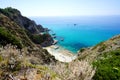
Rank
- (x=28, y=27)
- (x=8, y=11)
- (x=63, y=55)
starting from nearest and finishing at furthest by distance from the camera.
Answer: (x=63, y=55) → (x=8, y=11) → (x=28, y=27)

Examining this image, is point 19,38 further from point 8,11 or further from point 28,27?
point 8,11

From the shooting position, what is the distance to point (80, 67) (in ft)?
30.3

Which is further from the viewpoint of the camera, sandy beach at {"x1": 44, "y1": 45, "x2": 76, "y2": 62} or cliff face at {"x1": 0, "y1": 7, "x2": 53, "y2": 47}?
cliff face at {"x1": 0, "y1": 7, "x2": 53, "y2": 47}

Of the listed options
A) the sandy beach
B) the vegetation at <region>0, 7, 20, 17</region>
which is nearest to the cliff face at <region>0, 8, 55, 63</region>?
the vegetation at <region>0, 7, 20, 17</region>

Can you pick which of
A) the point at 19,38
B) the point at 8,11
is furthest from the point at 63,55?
the point at 8,11

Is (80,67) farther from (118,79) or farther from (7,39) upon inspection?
(7,39)

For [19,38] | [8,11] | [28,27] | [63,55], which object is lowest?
[63,55]

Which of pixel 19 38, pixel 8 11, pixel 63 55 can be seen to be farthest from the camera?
pixel 8 11

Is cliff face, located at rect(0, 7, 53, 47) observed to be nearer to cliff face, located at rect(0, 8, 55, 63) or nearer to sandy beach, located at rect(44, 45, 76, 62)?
cliff face, located at rect(0, 8, 55, 63)

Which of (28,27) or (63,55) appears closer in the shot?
(63,55)

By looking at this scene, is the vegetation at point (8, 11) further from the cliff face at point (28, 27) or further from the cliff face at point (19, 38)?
the cliff face at point (19, 38)

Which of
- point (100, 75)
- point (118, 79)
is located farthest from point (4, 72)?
point (118, 79)

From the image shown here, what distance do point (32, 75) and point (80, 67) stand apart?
2400 mm

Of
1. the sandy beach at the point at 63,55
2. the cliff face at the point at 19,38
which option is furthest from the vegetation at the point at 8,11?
the sandy beach at the point at 63,55
